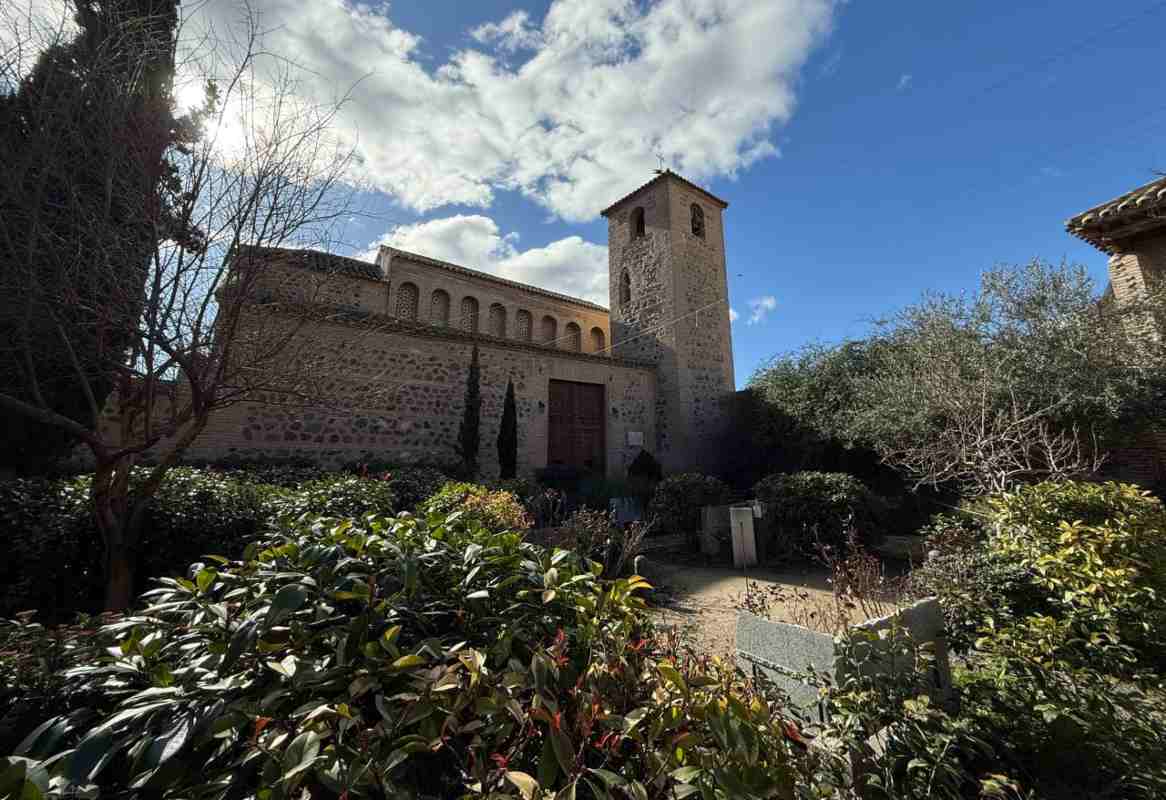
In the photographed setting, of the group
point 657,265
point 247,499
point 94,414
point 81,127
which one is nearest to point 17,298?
point 94,414

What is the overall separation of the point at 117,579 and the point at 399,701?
3.36 m

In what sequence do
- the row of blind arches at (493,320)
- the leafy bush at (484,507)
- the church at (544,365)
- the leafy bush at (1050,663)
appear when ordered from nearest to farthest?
the leafy bush at (1050,663) < the leafy bush at (484,507) < the church at (544,365) < the row of blind arches at (493,320)

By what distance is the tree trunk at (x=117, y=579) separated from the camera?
3088 millimetres

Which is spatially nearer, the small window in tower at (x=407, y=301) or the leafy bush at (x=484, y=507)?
the leafy bush at (x=484, y=507)

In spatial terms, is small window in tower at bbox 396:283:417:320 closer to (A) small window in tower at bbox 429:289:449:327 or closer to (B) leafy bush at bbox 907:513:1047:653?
(A) small window in tower at bbox 429:289:449:327

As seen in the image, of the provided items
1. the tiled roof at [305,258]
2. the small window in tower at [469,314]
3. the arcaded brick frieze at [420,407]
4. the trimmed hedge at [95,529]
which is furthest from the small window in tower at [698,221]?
the trimmed hedge at [95,529]

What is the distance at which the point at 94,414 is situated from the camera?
314cm

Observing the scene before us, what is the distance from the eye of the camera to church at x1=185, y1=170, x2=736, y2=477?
886 centimetres

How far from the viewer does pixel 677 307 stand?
13664 mm

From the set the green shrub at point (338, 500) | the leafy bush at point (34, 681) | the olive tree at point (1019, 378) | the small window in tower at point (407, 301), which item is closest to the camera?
the leafy bush at point (34, 681)

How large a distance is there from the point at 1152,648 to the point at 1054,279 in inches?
285

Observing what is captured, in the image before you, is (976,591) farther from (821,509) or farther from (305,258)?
(305,258)

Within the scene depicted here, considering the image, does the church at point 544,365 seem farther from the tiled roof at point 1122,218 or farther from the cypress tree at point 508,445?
the tiled roof at point 1122,218

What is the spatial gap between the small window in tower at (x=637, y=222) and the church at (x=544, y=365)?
3 cm
